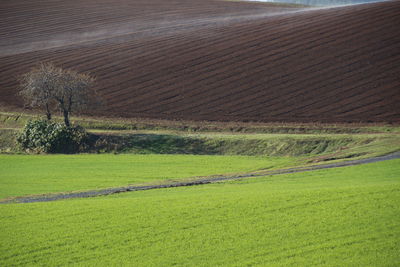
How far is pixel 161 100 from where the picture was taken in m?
44.4

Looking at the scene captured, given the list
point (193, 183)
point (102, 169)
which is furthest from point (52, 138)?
point (193, 183)

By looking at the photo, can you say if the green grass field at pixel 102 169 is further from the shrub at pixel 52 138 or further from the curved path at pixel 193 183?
A: the shrub at pixel 52 138

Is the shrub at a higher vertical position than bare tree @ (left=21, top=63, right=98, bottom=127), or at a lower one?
lower

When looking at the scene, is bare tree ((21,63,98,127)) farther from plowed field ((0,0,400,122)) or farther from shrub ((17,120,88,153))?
plowed field ((0,0,400,122))

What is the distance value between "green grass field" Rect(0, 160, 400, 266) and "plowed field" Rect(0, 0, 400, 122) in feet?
77.3

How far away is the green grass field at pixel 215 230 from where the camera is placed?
1172cm

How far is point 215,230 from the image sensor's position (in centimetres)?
1370

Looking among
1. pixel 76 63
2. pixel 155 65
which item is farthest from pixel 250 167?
pixel 76 63

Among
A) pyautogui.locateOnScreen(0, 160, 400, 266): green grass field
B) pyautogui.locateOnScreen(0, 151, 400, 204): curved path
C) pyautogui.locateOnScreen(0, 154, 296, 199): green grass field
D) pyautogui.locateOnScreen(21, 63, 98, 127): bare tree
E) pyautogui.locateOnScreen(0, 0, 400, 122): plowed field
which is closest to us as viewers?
pyautogui.locateOnScreen(0, 160, 400, 266): green grass field

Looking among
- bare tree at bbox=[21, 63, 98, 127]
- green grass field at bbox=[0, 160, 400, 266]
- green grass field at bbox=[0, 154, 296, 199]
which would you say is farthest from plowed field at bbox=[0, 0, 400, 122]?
green grass field at bbox=[0, 160, 400, 266]

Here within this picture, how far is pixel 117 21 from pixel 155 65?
2619 cm

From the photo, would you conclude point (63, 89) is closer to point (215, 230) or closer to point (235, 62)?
point (235, 62)

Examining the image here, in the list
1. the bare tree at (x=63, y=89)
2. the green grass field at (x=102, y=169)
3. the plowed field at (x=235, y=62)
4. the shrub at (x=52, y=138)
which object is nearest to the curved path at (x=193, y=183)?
the green grass field at (x=102, y=169)

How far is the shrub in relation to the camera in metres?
35.7
